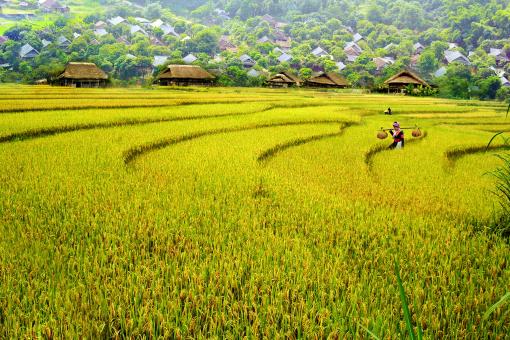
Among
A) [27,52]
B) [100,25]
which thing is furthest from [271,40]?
[27,52]

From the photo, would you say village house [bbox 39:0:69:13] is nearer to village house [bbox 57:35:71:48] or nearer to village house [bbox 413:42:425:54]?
village house [bbox 57:35:71:48]

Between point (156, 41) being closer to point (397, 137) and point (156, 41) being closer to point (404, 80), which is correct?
point (404, 80)

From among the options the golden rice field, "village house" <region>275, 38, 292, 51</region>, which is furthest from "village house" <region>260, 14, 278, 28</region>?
the golden rice field

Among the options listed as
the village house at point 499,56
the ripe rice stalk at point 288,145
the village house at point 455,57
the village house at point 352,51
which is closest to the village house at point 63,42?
the village house at point 352,51

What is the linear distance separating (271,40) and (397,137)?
111817 millimetres

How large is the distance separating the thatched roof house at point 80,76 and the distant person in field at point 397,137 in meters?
29.0

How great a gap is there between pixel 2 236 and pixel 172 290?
1.57 m

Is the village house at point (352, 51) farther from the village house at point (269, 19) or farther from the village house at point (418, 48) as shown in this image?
the village house at point (269, 19)

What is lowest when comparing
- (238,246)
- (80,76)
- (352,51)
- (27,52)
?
(238,246)

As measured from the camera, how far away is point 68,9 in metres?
121

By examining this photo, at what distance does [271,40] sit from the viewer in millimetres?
113688

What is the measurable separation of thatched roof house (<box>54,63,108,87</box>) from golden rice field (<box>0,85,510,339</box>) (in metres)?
27.3

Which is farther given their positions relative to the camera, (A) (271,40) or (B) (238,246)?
(A) (271,40)

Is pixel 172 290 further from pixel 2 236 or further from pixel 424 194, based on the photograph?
pixel 424 194
